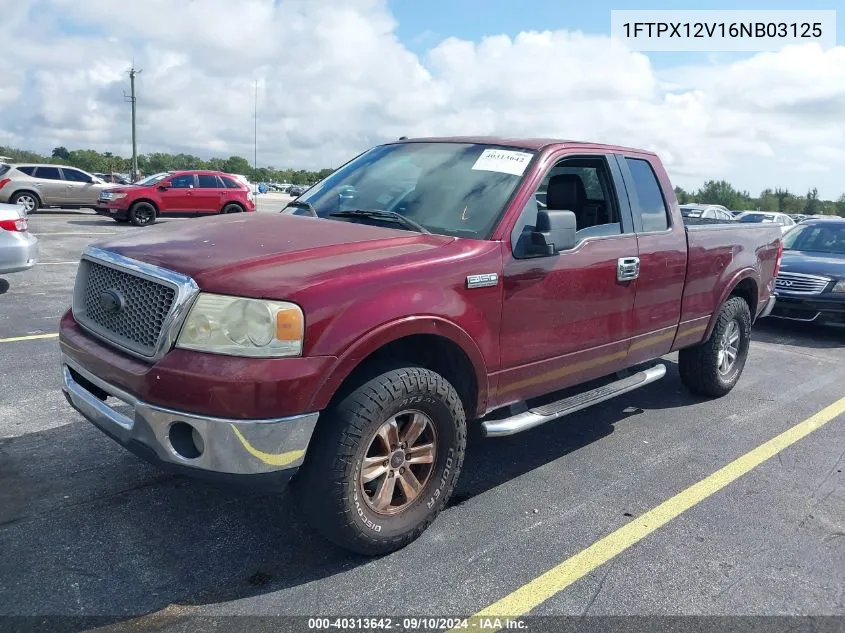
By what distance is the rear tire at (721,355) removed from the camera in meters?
5.53

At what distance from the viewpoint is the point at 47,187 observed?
846 inches

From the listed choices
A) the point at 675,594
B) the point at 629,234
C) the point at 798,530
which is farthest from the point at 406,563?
the point at 629,234

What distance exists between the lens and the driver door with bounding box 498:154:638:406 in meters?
3.63

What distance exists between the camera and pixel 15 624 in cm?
257

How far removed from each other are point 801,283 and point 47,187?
2106cm

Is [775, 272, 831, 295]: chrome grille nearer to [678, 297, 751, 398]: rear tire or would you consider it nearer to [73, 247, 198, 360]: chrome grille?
[678, 297, 751, 398]: rear tire

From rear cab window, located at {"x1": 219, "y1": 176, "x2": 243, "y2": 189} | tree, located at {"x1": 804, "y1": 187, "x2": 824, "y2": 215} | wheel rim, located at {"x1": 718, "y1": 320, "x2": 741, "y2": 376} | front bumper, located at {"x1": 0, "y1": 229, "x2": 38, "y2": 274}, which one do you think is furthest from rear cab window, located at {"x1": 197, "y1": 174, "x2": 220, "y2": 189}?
tree, located at {"x1": 804, "y1": 187, "x2": 824, "y2": 215}

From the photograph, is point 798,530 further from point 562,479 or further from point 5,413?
point 5,413

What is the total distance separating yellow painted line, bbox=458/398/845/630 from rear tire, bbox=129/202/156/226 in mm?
18825

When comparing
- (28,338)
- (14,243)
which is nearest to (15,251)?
(14,243)

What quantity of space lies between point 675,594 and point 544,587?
0.56 meters

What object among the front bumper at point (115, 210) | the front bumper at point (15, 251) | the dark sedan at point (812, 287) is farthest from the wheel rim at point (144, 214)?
the dark sedan at point (812, 287)

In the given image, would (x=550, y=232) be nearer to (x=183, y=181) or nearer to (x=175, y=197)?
(x=175, y=197)

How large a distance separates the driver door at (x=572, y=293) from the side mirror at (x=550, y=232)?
0.09 metres
